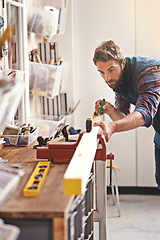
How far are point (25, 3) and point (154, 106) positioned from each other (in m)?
1.38

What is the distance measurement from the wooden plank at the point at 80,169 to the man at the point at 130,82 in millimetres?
430

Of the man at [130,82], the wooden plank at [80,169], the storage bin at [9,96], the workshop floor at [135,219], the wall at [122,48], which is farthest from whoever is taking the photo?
the wall at [122,48]

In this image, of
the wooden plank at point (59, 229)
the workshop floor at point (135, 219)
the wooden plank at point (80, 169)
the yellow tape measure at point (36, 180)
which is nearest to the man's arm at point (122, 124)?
the wooden plank at point (80, 169)

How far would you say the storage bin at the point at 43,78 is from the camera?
301 cm

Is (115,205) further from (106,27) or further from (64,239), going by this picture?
(64,239)

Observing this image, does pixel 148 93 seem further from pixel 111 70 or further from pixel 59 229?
pixel 59 229

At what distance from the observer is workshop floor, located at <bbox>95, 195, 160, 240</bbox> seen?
3.22m

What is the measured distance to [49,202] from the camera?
1.17 meters

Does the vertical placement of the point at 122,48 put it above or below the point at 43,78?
above

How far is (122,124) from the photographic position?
6.32 feet

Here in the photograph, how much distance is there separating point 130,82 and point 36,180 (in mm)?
1345

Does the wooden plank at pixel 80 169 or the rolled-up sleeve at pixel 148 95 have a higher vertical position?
the rolled-up sleeve at pixel 148 95

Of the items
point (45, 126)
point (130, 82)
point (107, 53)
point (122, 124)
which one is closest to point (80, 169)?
point (122, 124)

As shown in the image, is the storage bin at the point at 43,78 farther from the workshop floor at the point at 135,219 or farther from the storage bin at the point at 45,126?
the workshop floor at the point at 135,219
